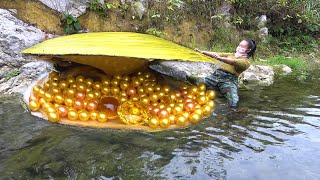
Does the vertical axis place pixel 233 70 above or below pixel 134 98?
above

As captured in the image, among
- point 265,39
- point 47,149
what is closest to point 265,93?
point 47,149

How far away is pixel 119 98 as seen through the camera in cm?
422

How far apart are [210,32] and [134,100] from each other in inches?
227

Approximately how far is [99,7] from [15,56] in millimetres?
2398

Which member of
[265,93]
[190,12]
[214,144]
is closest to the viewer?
[214,144]

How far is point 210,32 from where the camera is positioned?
9.45m

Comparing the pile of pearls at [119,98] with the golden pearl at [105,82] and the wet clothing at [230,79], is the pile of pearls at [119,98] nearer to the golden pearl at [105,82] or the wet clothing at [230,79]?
the golden pearl at [105,82]

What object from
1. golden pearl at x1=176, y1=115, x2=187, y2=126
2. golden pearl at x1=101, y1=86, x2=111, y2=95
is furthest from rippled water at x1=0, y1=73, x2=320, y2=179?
golden pearl at x1=101, y1=86, x2=111, y2=95

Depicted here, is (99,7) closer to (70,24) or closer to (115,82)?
(70,24)

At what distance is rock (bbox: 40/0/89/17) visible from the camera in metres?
7.49

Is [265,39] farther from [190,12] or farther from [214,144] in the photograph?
[214,144]

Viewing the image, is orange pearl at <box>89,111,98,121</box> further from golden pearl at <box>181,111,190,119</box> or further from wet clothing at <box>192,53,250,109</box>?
wet clothing at <box>192,53,250,109</box>

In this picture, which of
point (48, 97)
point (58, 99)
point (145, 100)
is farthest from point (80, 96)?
point (145, 100)

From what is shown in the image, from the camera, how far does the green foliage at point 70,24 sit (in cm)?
741
